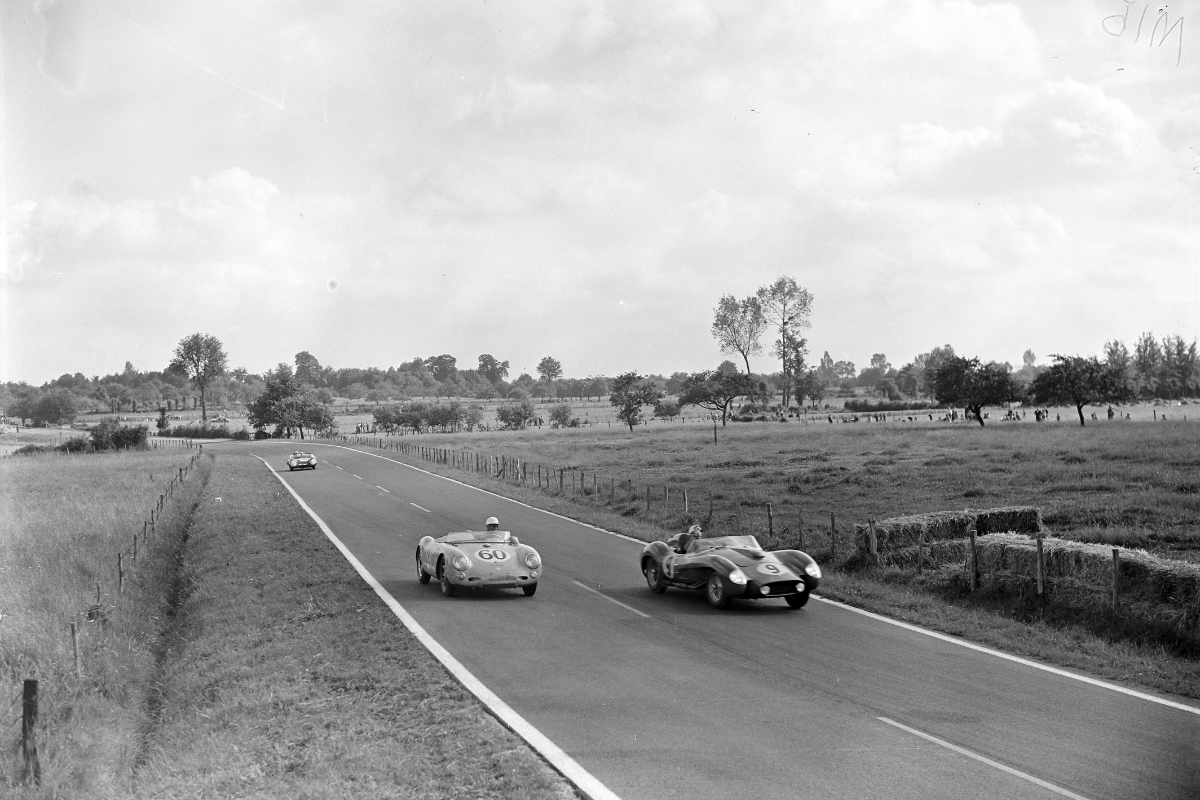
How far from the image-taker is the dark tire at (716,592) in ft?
50.9

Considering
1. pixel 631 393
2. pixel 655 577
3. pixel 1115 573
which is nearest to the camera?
pixel 1115 573

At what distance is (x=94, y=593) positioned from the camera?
17.6 metres

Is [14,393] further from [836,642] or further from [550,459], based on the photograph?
[836,642]

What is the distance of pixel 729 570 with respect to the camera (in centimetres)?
1553

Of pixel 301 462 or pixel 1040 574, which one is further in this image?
pixel 301 462

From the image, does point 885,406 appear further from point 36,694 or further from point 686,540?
point 36,694

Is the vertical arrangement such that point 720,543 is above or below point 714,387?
below

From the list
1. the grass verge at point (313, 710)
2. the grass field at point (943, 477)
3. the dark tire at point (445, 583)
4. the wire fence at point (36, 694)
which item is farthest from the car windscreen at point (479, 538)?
the grass field at point (943, 477)

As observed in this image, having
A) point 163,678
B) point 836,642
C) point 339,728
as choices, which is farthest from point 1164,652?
point 163,678

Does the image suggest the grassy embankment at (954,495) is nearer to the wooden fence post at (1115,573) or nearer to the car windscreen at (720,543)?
the wooden fence post at (1115,573)

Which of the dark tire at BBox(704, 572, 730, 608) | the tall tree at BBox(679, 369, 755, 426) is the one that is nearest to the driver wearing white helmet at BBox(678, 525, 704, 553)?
the dark tire at BBox(704, 572, 730, 608)

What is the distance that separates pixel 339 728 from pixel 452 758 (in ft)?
5.25

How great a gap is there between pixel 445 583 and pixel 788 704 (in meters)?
8.50

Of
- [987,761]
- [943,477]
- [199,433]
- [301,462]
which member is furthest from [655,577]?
[199,433]
